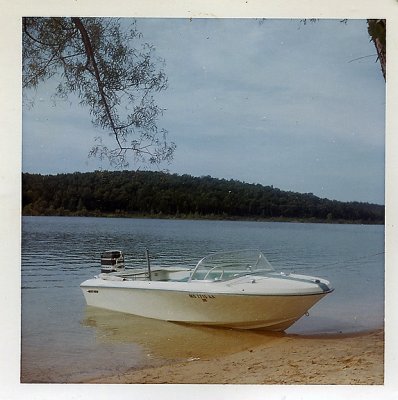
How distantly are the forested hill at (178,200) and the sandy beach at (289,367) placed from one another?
790 mm

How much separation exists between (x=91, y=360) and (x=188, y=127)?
1.57 m

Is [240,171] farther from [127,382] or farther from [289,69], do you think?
[127,382]

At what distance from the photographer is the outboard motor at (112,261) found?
4.25 metres

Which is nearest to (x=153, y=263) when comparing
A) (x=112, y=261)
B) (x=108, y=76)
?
(x=112, y=261)

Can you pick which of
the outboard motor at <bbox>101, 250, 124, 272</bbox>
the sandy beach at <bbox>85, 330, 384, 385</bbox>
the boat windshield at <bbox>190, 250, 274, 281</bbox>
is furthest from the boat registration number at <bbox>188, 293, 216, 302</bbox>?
the outboard motor at <bbox>101, 250, 124, 272</bbox>

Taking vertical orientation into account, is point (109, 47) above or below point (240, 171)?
above

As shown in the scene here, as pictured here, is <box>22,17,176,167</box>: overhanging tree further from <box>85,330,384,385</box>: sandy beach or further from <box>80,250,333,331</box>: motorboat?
<box>85,330,384,385</box>: sandy beach

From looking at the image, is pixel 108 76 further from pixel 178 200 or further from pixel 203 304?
pixel 203 304

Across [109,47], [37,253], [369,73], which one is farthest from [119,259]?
[369,73]

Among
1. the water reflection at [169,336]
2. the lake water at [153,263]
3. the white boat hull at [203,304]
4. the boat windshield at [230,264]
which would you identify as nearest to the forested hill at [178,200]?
the lake water at [153,263]

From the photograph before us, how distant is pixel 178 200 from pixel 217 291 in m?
0.63

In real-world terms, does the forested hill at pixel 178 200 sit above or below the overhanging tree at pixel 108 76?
below

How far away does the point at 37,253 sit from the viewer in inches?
164

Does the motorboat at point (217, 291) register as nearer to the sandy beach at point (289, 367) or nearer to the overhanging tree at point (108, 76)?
the sandy beach at point (289, 367)
